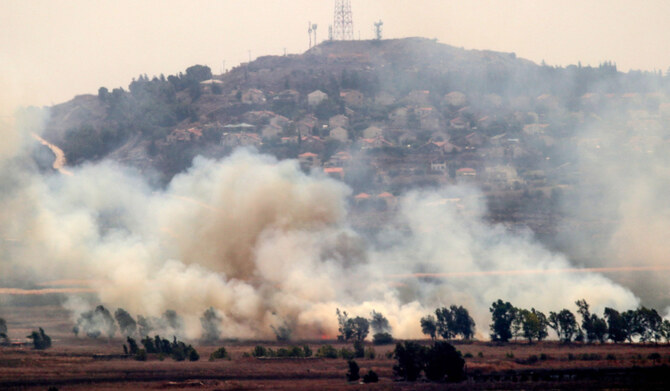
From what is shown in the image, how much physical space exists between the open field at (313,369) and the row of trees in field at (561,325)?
1.56 m

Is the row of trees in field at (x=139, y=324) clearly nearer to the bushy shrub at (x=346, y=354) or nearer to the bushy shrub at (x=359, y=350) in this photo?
the bushy shrub at (x=346, y=354)

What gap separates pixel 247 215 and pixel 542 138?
97.5 metres

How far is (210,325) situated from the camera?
87.0 metres

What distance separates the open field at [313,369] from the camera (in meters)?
68.3

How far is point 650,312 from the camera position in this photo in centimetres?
8356

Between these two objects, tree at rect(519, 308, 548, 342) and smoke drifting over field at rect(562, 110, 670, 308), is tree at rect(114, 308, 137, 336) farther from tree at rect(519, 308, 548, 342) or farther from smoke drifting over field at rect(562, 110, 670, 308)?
smoke drifting over field at rect(562, 110, 670, 308)

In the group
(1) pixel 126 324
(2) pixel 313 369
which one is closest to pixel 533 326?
(2) pixel 313 369

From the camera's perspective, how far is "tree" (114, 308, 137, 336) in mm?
87812

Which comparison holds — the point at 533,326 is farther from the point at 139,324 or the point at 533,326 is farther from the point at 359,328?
the point at 139,324

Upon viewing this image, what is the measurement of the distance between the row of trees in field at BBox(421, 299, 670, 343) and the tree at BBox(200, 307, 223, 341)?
15030mm

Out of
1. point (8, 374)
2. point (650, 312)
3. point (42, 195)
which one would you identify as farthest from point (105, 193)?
point (650, 312)

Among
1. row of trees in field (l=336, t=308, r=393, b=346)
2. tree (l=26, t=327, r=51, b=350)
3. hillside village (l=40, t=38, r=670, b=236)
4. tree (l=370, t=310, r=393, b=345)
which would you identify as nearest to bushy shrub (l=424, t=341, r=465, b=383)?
row of trees in field (l=336, t=308, r=393, b=346)

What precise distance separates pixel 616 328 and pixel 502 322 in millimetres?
7964

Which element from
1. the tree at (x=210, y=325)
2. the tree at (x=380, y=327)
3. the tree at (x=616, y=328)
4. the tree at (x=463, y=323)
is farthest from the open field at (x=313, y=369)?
the tree at (x=210, y=325)
